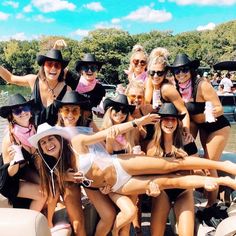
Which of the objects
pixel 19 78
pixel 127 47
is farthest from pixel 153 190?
pixel 127 47

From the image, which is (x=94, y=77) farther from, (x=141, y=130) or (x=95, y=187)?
(x=95, y=187)

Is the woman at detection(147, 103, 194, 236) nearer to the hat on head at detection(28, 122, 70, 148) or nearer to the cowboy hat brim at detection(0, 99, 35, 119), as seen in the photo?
the hat on head at detection(28, 122, 70, 148)

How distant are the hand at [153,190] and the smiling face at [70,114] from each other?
33.5 inches

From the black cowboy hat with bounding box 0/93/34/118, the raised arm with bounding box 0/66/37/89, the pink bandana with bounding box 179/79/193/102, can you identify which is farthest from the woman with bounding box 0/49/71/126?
the pink bandana with bounding box 179/79/193/102

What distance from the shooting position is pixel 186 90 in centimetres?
418

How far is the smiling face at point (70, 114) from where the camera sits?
11.7 feet

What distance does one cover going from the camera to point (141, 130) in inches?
156

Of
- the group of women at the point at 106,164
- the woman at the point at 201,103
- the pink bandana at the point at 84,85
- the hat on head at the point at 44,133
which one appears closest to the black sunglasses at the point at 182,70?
the woman at the point at 201,103

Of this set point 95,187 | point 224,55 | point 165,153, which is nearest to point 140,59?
point 165,153

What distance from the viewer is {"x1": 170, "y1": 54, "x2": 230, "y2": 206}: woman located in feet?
13.5

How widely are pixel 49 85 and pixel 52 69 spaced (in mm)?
174

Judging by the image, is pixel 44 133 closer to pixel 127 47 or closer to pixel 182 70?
pixel 182 70

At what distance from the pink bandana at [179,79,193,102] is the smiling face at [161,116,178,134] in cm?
64

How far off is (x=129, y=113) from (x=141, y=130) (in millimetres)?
285
